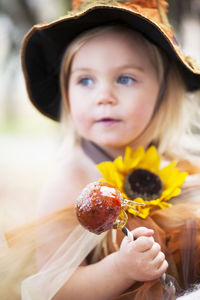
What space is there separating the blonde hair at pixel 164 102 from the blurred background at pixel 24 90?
1.54 feet

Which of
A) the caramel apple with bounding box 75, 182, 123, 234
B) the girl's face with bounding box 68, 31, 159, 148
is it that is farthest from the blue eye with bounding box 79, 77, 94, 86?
the caramel apple with bounding box 75, 182, 123, 234

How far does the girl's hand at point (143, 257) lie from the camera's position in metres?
0.64

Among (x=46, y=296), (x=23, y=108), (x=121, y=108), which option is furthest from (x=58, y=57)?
(x=23, y=108)

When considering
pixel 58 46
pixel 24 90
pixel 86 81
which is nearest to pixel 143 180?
pixel 86 81

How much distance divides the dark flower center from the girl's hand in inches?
5.9

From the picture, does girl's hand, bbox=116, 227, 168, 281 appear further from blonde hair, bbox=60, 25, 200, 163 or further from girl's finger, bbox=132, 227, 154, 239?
blonde hair, bbox=60, 25, 200, 163

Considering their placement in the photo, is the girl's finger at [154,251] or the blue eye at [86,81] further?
the blue eye at [86,81]

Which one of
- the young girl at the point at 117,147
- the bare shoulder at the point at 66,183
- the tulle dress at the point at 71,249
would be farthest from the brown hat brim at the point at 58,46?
the tulle dress at the point at 71,249

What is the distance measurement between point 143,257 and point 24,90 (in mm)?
1044

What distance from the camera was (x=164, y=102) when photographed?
1.00m

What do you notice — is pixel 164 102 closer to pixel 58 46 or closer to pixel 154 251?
pixel 58 46

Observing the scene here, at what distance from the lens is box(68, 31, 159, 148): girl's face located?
0.82 meters

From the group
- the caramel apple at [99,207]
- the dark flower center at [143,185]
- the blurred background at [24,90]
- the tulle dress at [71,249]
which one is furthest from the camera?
the blurred background at [24,90]

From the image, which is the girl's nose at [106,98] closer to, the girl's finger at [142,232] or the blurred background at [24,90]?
the girl's finger at [142,232]
